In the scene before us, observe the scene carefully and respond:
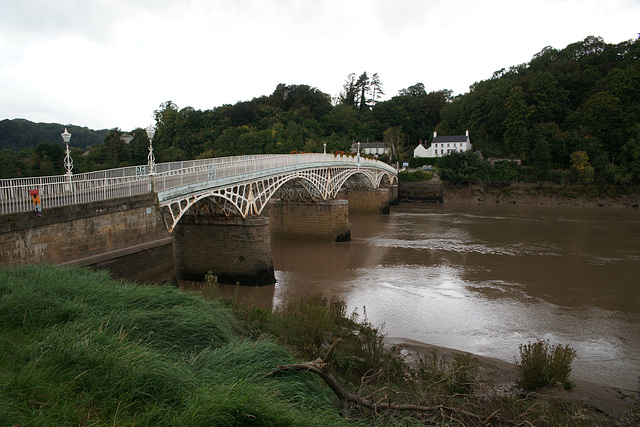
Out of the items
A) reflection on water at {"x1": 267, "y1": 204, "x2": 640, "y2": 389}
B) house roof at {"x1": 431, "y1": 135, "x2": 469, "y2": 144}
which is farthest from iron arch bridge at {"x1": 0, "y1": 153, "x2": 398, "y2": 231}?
house roof at {"x1": 431, "y1": 135, "x2": 469, "y2": 144}

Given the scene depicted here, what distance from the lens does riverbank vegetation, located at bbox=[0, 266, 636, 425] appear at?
11.8 feet

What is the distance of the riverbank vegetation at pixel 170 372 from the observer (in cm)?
361

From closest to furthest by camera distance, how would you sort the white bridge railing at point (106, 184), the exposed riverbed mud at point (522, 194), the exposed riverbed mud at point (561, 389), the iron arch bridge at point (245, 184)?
the exposed riverbed mud at point (561, 389) → the white bridge railing at point (106, 184) → the iron arch bridge at point (245, 184) → the exposed riverbed mud at point (522, 194)

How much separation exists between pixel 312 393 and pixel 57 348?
8.77 ft

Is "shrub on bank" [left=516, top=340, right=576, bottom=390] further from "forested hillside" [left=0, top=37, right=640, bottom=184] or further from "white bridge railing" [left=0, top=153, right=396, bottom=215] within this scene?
"forested hillside" [left=0, top=37, right=640, bottom=184]

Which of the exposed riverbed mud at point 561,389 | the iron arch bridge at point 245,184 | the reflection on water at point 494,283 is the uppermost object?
the iron arch bridge at point 245,184

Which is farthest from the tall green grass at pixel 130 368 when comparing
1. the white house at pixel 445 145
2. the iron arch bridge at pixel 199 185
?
the white house at pixel 445 145

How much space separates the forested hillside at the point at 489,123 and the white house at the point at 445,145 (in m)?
2.70

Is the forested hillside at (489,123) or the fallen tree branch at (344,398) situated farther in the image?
the forested hillside at (489,123)

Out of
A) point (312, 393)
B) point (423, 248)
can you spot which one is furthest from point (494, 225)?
point (312, 393)

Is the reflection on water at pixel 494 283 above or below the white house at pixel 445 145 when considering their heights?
below

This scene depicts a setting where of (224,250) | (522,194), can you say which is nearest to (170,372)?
(224,250)

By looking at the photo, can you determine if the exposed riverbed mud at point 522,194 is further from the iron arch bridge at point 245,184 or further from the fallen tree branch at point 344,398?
the fallen tree branch at point 344,398

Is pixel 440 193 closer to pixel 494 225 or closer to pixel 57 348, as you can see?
pixel 494 225
